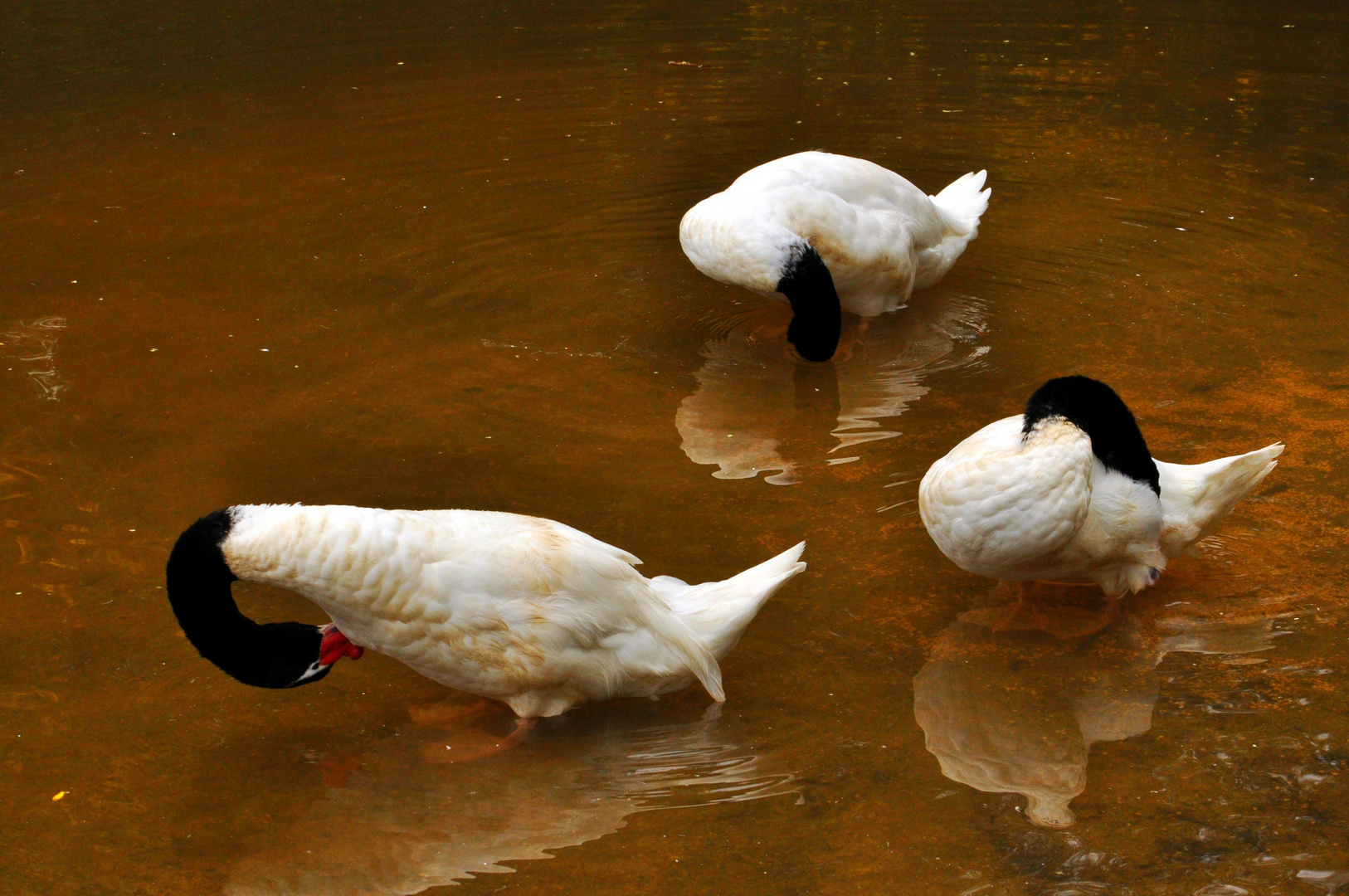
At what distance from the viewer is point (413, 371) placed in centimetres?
641

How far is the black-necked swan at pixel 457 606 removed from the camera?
149 inches

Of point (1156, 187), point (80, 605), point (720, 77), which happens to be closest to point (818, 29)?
point (720, 77)

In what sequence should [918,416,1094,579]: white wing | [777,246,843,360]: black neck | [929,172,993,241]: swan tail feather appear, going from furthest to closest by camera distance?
1. [929,172,993,241]: swan tail feather
2. [777,246,843,360]: black neck
3. [918,416,1094,579]: white wing

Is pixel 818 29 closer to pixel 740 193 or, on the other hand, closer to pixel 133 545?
pixel 740 193

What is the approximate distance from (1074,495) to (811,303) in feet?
7.89

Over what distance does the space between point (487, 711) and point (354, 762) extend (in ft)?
1.57

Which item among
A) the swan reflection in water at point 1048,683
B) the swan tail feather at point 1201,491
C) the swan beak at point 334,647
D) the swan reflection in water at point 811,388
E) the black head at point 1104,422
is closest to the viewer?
the swan reflection in water at point 1048,683

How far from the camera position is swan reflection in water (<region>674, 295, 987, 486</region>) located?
18.7 feet

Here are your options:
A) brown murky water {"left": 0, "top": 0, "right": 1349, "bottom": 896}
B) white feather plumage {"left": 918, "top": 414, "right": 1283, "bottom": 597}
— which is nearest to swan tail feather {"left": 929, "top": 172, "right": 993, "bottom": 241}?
brown murky water {"left": 0, "top": 0, "right": 1349, "bottom": 896}

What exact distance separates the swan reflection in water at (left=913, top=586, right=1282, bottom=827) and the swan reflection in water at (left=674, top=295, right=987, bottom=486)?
1.33 metres

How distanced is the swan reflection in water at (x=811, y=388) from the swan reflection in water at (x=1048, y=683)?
4.35ft

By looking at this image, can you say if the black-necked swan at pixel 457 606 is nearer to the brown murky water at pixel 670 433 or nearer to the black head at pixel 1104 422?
the brown murky water at pixel 670 433

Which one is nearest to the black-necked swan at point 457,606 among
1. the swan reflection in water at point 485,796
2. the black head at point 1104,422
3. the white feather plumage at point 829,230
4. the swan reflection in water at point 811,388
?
the swan reflection in water at point 485,796

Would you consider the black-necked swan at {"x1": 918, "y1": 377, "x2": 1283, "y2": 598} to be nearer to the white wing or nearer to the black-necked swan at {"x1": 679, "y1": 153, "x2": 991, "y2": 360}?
the white wing
